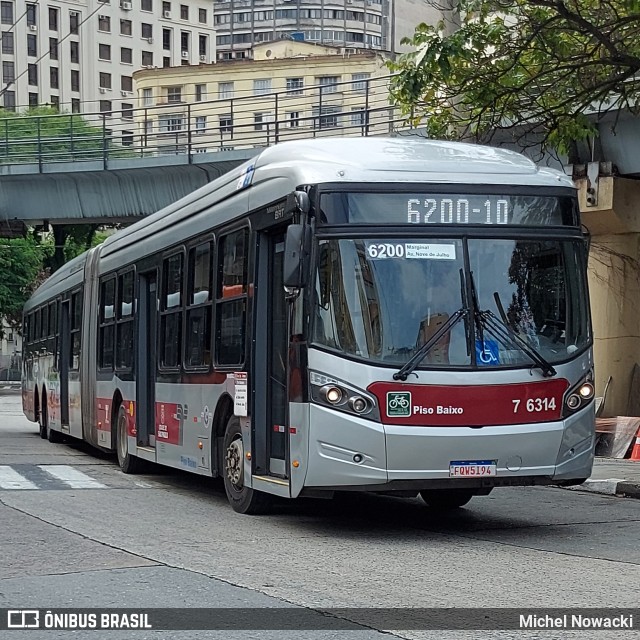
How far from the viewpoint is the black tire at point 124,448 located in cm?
1658

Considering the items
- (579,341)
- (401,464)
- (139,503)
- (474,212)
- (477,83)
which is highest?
(477,83)

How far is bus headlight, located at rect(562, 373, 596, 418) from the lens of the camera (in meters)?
10.3

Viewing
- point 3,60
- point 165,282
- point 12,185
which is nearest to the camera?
point 165,282

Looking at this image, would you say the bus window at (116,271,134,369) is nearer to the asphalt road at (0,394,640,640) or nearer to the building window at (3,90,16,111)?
the asphalt road at (0,394,640,640)

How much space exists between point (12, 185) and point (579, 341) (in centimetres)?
2408

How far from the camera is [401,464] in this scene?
390 inches

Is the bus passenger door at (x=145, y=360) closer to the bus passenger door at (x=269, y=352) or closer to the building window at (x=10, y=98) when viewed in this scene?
the bus passenger door at (x=269, y=352)

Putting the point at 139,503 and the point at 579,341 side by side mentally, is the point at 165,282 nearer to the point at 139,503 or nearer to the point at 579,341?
the point at 139,503

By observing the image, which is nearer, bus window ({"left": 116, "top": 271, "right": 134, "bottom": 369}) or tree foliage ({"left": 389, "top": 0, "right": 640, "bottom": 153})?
tree foliage ({"left": 389, "top": 0, "right": 640, "bottom": 153})

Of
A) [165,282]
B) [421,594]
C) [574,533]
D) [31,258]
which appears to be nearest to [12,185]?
[165,282]

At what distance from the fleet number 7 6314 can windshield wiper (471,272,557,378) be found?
0.20 meters

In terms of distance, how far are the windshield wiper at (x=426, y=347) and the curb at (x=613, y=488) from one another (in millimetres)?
5433

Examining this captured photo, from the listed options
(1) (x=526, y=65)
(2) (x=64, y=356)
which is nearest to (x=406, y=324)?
(1) (x=526, y=65)

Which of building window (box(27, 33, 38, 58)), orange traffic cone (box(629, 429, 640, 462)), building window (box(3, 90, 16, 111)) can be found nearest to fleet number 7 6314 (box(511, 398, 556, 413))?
orange traffic cone (box(629, 429, 640, 462))
